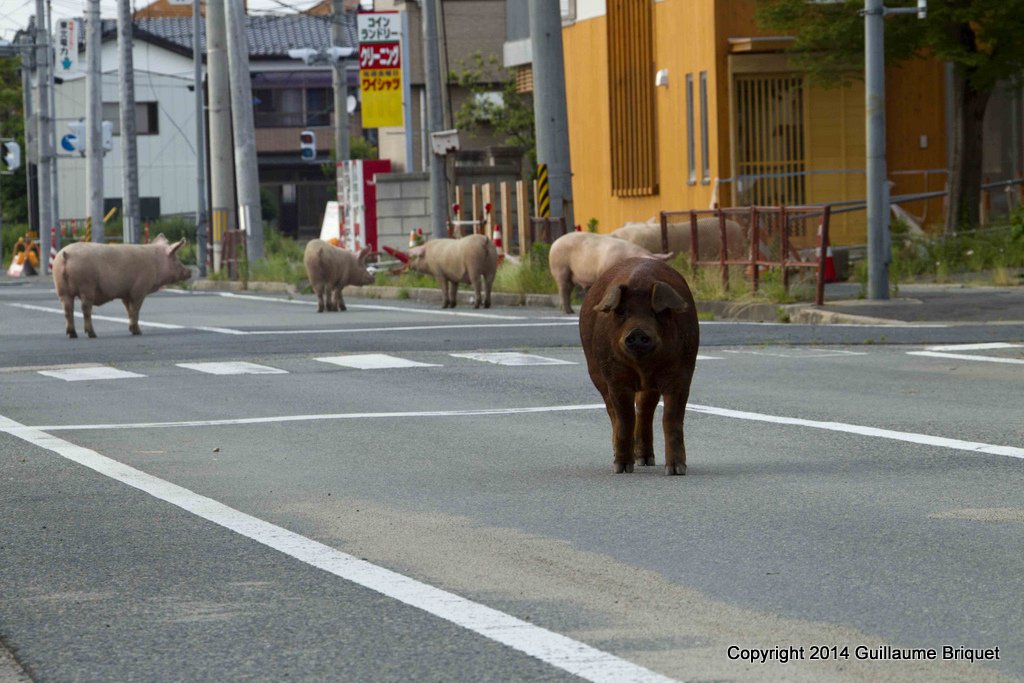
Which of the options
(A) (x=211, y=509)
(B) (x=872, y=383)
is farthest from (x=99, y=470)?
(B) (x=872, y=383)

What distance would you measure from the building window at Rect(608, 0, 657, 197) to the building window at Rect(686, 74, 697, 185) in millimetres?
2045

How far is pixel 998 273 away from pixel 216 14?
→ 23.5 metres

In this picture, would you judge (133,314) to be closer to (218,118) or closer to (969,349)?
(969,349)

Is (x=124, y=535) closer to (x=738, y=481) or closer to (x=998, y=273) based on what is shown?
(x=738, y=481)

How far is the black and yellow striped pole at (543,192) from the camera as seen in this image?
2949 centimetres

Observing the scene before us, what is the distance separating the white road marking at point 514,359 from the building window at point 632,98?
19.2 m

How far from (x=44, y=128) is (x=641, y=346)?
5270cm

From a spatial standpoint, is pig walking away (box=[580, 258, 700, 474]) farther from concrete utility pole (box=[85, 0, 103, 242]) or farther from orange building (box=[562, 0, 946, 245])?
concrete utility pole (box=[85, 0, 103, 242])

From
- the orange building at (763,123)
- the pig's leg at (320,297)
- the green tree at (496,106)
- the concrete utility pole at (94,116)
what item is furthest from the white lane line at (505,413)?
the concrete utility pole at (94,116)

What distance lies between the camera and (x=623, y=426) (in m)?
9.88

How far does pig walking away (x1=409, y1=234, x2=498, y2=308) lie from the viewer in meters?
27.7

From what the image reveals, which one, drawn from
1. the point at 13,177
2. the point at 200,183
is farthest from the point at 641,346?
the point at 13,177

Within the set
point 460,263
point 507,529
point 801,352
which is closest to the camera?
point 507,529

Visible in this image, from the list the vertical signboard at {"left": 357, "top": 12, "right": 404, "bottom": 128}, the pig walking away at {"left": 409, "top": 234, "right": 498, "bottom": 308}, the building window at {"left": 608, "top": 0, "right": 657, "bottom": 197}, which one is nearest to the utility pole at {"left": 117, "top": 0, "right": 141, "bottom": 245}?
the vertical signboard at {"left": 357, "top": 12, "right": 404, "bottom": 128}
